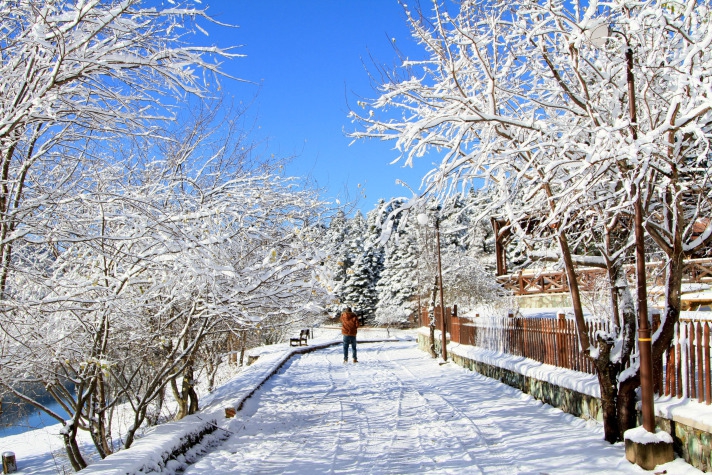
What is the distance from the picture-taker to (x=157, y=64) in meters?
4.43

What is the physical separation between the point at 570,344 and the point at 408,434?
3.02 metres

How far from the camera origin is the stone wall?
4851 mm

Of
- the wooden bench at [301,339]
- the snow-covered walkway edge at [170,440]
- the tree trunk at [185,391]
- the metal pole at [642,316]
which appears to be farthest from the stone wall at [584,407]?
the wooden bench at [301,339]

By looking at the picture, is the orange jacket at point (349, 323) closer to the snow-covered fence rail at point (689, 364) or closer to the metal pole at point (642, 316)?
the snow-covered fence rail at point (689, 364)

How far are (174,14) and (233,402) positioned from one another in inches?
260

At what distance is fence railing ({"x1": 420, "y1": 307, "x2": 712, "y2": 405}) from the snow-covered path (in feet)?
2.74

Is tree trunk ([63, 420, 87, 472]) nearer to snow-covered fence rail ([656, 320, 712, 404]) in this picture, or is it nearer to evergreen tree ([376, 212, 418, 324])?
snow-covered fence rail ([656, 320, 712, 404])

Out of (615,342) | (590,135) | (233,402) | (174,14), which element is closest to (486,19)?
(590,135)

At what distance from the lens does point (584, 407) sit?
7301mm

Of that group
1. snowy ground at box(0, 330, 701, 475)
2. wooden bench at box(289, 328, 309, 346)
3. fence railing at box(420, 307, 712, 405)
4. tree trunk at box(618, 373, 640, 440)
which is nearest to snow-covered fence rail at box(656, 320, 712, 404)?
fence railing at box(420, 307, 712, 405)

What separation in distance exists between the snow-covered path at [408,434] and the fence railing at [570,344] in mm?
837

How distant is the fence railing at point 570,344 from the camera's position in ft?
17.4

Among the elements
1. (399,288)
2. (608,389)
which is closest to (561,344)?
(608,389)

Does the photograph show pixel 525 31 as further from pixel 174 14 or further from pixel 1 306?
pixel 1 306
